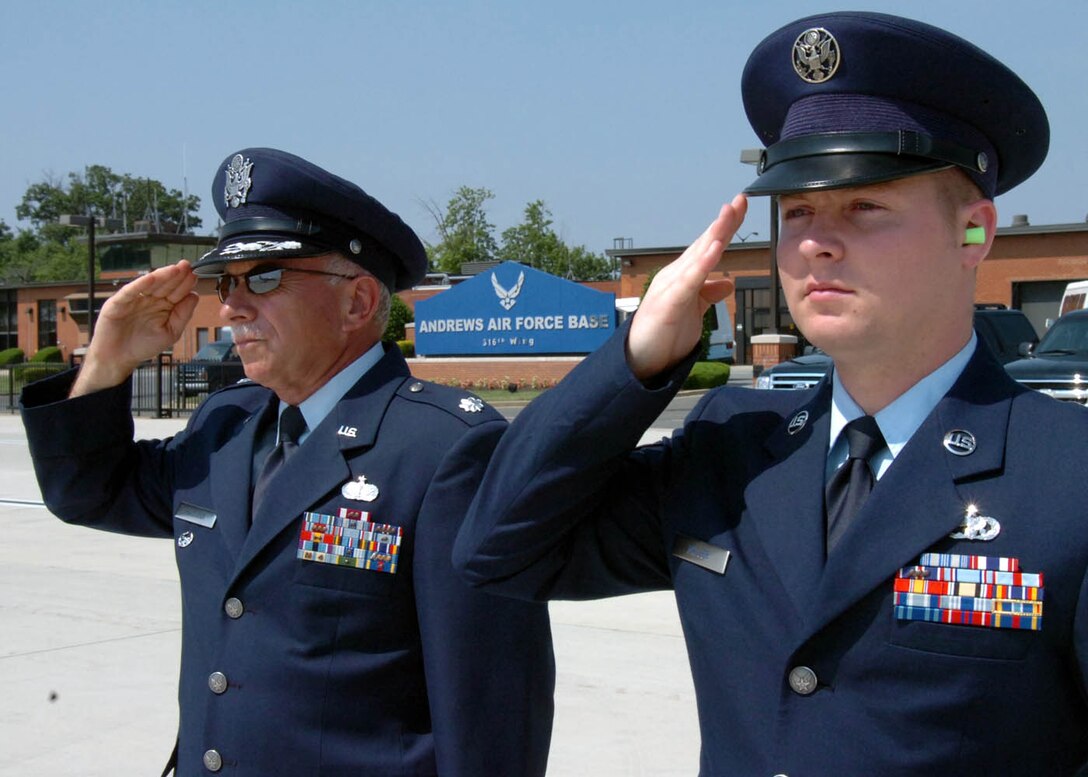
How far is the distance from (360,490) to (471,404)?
1.07ft

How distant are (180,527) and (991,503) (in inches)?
65.6

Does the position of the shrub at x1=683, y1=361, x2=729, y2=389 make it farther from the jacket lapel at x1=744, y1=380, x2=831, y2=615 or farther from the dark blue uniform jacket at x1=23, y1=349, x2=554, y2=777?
the jacket lapel at x1=744, y1=380, x2=831, y2=615

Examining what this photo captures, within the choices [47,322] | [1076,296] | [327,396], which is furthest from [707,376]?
[47,322]

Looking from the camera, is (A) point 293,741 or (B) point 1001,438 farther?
(A) point 293,741

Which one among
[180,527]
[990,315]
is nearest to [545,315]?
Answer: [990,315]

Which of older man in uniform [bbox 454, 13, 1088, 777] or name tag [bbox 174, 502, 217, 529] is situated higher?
older man in uniform [bbox 454, 13, 1088, 777]

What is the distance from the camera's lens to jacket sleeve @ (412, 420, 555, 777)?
6.94ft

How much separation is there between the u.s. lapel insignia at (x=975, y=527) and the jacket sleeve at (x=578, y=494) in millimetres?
393

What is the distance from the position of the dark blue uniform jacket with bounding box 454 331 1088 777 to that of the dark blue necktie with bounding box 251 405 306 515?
85 centimetres

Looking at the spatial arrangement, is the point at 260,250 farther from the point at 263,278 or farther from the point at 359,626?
the point at 359,626

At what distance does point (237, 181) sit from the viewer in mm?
2656

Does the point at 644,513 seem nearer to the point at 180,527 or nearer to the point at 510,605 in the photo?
the point at 510,605

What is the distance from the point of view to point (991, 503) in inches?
57.4

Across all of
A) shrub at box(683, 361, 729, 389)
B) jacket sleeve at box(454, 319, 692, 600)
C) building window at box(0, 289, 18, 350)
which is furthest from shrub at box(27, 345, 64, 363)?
jacket sleeve at box(454, 319, 692, 600)
